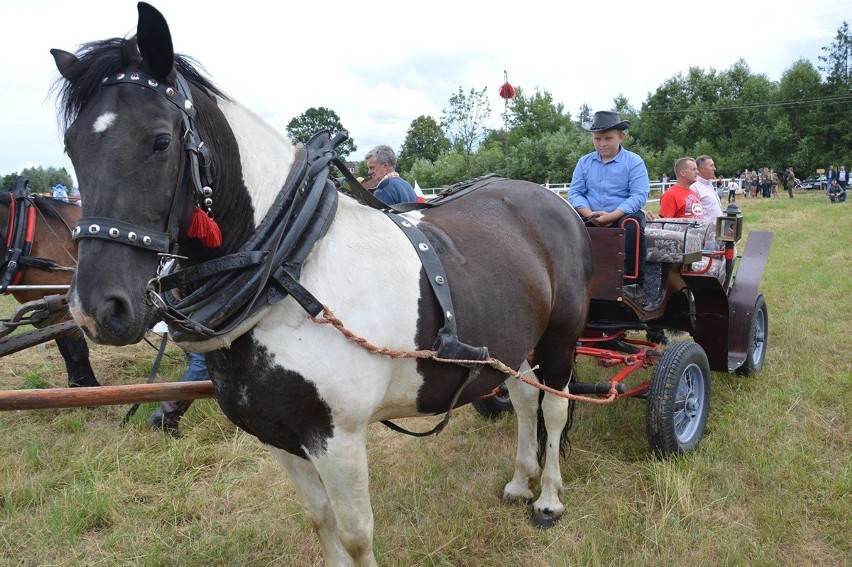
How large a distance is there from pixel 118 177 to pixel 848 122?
46599mm

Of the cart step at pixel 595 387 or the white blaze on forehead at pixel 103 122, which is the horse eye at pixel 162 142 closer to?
the white blaze on forehead at pixel 103 122

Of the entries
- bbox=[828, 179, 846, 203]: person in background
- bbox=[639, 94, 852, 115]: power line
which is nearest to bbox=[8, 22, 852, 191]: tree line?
bbox=[639, 94, 852, 115]: power line

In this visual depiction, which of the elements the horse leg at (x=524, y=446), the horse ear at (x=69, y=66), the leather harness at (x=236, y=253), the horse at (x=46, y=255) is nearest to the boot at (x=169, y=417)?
the horse at (x=46, y=255)

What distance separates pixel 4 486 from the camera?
334cm

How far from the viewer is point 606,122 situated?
3.86m

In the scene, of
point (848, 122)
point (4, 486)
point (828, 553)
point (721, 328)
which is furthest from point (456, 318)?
point (848, 122)

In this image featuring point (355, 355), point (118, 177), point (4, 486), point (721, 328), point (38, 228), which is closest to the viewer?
point (118, 177)

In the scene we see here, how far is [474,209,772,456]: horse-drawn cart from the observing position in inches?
133

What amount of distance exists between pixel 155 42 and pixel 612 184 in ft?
10.2

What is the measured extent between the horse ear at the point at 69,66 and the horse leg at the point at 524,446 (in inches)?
100

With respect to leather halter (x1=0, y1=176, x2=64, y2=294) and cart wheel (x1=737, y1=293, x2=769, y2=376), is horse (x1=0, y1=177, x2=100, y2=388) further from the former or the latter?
cart wheel (x1=737, y1=293, x2=769, y2=376)

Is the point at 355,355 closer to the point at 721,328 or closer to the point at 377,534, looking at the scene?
the point at 377,534

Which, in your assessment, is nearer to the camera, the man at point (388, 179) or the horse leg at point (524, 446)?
the horse leg at point (524, 446)

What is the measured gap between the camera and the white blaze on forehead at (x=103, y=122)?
4.81ft
